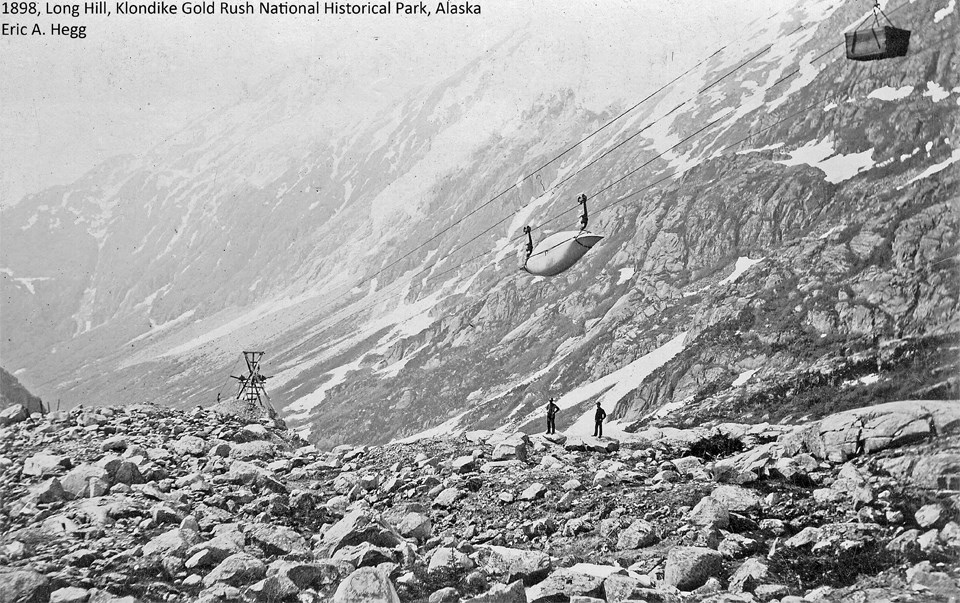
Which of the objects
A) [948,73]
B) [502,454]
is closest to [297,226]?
[948,73]

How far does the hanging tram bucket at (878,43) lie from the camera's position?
633 inches

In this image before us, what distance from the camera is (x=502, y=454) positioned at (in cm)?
1324

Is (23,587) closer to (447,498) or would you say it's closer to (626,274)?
(447,498)

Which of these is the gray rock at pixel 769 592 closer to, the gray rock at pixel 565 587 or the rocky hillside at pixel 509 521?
the rocky hillside at pixel 509 521

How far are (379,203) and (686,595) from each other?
134m

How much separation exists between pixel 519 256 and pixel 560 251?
253ft

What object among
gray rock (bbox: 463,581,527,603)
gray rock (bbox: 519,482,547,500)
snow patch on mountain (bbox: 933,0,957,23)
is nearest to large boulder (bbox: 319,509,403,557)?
gray rock (bbox: 463,581,527,603)

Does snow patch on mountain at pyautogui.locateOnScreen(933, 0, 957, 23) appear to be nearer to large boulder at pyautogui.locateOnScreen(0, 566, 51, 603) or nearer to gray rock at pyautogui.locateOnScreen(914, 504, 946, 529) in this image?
gray rock at pyautogui.locateOnScreen(914, 504, 946, 529)

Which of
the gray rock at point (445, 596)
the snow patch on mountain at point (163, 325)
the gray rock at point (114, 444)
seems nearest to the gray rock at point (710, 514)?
the gray rock at point (445, 596)

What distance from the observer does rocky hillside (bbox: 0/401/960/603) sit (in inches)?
344

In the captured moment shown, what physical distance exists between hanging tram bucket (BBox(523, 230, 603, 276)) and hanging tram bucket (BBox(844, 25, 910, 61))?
7.15 metres

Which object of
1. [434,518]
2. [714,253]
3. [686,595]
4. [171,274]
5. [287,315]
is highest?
[171,274]

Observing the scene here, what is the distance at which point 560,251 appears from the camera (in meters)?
15.8

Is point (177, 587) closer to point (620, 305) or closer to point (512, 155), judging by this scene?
point (620, 305)
